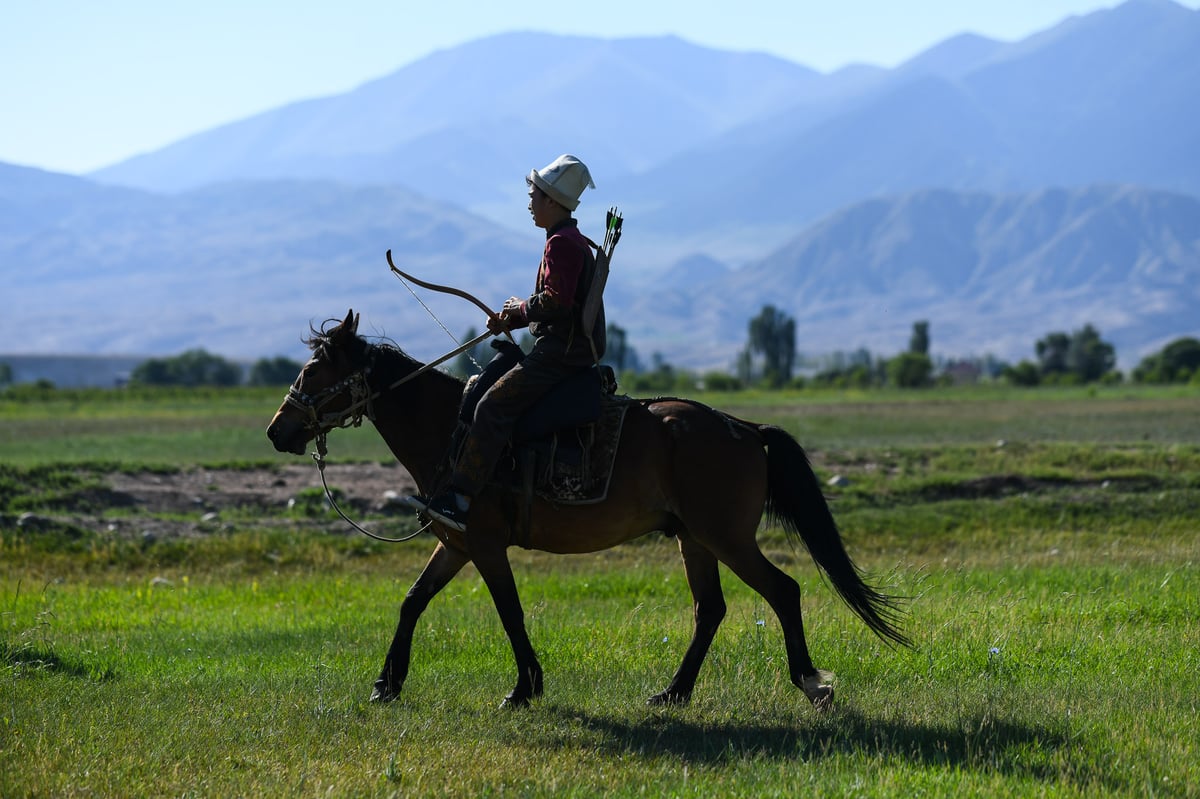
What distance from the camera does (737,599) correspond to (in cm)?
1467

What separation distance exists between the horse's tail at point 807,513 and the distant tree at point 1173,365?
8954cm

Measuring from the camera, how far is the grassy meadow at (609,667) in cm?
A: 782

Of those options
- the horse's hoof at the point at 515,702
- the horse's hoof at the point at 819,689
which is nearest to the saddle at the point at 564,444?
the horse's hoof at the point at 515,702

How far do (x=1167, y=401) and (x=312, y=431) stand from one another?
5540cm

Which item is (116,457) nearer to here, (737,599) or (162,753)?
(737,599)

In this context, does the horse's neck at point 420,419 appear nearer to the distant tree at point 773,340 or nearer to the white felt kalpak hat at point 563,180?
the white felt kalpak hat at point 563,180

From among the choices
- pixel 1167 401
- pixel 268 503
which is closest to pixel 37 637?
pixel 268 503

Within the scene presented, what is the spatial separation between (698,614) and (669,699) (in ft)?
2.28

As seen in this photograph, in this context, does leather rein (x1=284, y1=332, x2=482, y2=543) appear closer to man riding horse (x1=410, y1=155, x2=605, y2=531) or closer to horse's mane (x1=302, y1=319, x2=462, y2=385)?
horse's mane (x1=302, y1=319, x2=462, y2=385)

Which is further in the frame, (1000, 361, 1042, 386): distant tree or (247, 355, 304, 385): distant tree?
(247, 355, 304, 385): distant tree

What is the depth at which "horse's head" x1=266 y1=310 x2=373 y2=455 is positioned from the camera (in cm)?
1023

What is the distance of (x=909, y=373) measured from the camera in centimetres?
9506

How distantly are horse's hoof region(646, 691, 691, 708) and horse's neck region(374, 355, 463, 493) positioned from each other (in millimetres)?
2231

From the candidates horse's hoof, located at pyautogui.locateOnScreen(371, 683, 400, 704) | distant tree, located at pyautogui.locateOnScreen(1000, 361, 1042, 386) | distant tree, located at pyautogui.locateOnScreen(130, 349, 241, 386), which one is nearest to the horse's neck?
horse's hoof, located at pyautogui.locateOnScreen(371, 683, 400, 704)
